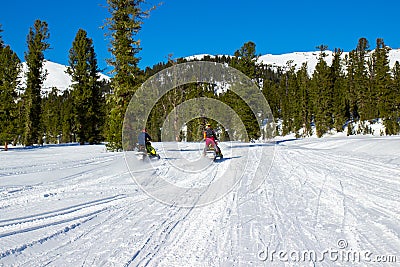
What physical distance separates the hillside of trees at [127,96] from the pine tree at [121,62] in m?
0.07

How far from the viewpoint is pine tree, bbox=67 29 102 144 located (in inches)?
1598

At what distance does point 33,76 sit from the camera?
38812 millimetres

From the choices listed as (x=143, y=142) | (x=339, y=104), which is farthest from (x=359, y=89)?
(x=143, y=142)

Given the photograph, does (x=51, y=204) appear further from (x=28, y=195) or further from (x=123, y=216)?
(x=123, y=216)

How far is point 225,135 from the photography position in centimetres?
5403

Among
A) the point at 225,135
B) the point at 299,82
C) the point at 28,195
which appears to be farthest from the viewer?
the point at 299,82

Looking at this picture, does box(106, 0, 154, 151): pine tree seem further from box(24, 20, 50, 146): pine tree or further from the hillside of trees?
box(24, 20, 50, 146): pine tree

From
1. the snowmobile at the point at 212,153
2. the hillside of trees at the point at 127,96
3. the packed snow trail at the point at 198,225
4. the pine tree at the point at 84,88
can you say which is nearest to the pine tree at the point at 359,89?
the hillside of trees at the point at 127,96

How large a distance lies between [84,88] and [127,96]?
19904 millimetres

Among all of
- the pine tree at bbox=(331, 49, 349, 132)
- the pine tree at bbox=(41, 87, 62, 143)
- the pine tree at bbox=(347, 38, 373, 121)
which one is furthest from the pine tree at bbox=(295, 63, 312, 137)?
the pine tree at bbox=(41, 87, 62, 143)

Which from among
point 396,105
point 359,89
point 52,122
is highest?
point 359,89

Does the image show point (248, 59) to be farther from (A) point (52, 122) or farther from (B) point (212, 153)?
(A) point (52, 122)

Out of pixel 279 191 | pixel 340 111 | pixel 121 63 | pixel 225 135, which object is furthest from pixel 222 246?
pixel 340 111

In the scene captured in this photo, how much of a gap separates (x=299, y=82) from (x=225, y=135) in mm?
33102
